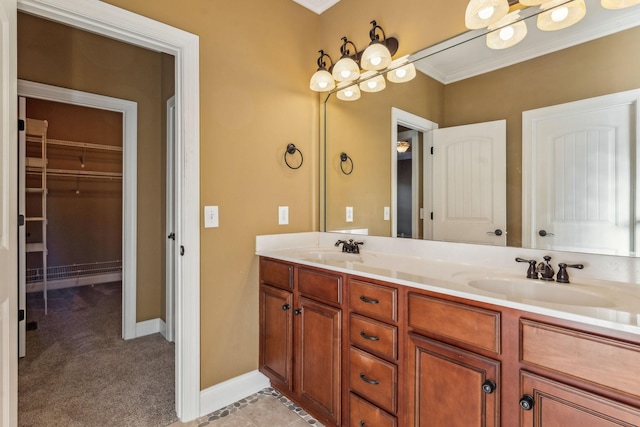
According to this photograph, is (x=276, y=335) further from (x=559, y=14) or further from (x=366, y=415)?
(x=559, y=14)

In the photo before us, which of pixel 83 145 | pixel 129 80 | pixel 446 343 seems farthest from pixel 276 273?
pixel 83 145

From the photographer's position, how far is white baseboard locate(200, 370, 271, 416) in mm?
1845

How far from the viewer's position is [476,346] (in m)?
1.05

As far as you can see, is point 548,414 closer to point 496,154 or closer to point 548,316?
point 548,316

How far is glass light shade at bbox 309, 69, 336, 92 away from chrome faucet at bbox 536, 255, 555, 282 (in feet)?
5.37

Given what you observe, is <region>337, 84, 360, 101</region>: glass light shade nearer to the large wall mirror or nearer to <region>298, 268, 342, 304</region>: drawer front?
the large wall mirror

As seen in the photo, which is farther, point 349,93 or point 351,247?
point 349,93

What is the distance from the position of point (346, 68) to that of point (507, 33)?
90 centimetres

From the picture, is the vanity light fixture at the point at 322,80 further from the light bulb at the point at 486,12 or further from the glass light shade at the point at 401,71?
the light bulb at the point at 486,12

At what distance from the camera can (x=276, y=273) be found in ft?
6.27

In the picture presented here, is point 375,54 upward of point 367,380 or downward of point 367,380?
upward

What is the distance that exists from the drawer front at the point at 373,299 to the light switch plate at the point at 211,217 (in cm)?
91

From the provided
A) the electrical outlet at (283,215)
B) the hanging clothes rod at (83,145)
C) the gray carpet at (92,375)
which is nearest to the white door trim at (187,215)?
the gray carpet at (92,375)
